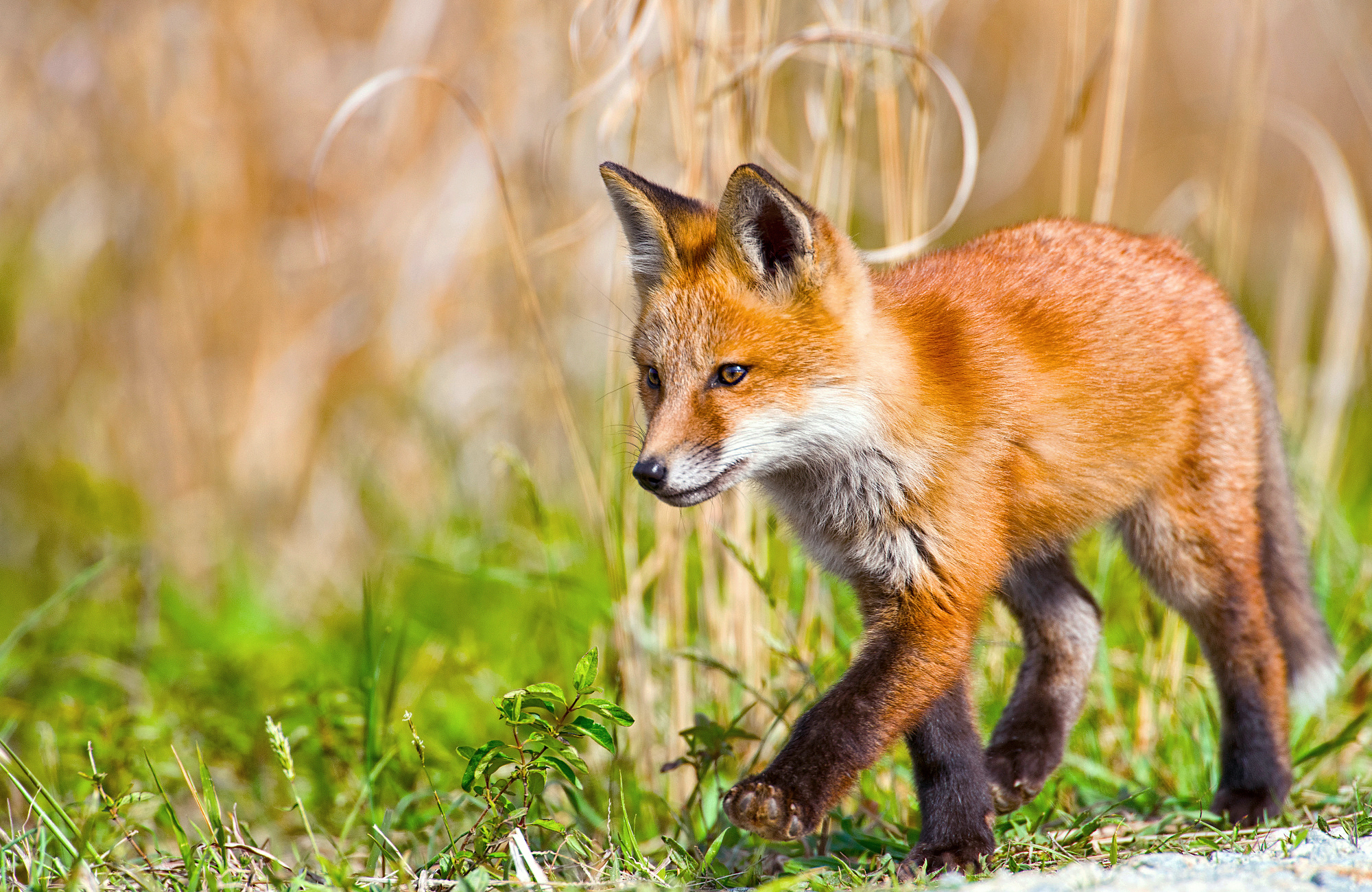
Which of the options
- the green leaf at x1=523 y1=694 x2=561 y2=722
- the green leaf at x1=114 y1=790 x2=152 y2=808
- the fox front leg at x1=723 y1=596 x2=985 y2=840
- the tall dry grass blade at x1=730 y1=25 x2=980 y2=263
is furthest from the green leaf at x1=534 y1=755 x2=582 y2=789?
the tall dry grass blade at x1=730 y1=25 x2=980 y2=263

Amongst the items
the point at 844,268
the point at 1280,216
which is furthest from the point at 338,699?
the point at 1280,216

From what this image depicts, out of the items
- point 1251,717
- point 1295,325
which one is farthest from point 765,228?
point 1295,325

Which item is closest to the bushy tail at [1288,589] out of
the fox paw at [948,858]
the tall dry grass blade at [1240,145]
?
the tall dry grass blade at [1240,145]

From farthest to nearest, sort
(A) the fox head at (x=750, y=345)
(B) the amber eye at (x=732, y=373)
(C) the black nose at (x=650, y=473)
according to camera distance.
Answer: (B) the amber eye at (x=732, y=373), (A) the fox head at (x=750, y=345), (C) the black nose at (x=650, y=473)

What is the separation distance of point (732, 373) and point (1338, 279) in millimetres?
4395

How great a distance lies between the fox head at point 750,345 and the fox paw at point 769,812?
0.69 m

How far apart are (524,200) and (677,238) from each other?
2446 mm

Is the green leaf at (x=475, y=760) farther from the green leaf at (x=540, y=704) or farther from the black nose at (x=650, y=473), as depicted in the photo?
the black nose at (x=650, y=473)

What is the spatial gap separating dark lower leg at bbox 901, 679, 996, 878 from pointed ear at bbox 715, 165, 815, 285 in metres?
1.19

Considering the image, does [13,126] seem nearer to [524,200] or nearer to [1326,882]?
[524,200]

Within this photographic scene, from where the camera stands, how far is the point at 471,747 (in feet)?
11.0

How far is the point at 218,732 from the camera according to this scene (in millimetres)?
4082

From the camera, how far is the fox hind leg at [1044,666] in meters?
3.41

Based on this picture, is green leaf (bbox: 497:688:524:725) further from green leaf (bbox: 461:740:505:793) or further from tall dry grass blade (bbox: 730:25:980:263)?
tall dry grass blade (bbox: 730:25:980:263)
